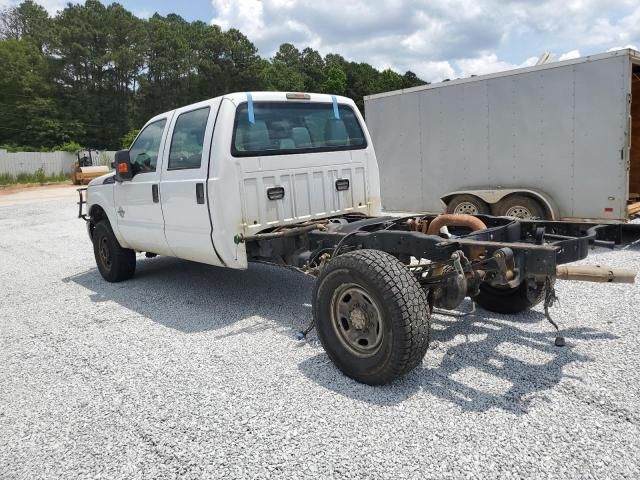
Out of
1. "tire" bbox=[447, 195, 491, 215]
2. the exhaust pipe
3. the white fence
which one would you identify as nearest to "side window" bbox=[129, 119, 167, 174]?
the exhaust pipe

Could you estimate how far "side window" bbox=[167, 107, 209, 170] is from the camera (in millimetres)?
5094

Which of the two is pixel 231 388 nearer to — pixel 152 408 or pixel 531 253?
pixel 152 408

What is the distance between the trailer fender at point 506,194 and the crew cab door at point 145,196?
213 inches

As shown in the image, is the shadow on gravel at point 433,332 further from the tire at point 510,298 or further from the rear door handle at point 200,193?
the rear door handle at point 200,193

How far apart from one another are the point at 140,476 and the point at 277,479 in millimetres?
734

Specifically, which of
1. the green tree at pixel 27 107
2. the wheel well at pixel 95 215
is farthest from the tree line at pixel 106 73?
the wheel well at pixel 95 215

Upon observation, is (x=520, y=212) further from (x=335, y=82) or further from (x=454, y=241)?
(x=335, y=82)

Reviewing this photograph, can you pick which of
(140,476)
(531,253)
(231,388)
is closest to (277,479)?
(140,476)

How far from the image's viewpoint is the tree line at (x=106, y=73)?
5350cm

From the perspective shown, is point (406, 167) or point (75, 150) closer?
point (406, 167)

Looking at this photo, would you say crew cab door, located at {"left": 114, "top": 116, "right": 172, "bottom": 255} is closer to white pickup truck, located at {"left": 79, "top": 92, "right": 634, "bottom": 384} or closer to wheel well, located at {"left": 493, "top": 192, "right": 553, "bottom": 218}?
white pickup truck, located at {"left": 79, "top": 92, "right": 634, "bottom": 384}

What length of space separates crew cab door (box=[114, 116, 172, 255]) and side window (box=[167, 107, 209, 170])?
0.84 feet

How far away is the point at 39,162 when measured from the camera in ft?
137

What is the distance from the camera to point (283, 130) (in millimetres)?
5234
